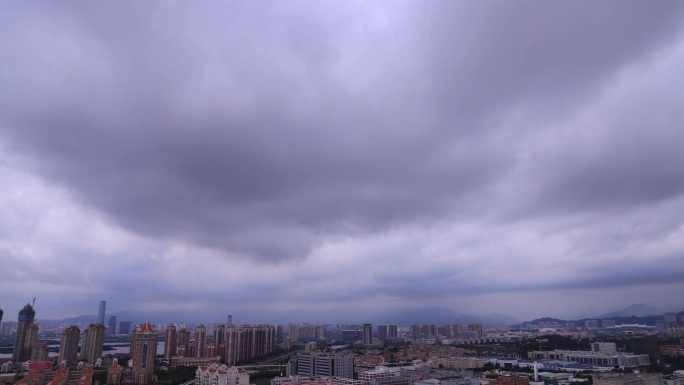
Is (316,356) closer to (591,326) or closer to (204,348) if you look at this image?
(204,348)

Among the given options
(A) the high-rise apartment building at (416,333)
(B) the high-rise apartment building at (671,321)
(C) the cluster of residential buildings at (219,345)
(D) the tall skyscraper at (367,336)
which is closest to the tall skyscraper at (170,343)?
(C) the cluster of residential buildings at (219,345)

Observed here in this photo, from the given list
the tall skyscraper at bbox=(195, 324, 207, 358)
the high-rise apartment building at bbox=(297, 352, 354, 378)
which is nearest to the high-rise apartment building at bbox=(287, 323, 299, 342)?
the tall skyscraper at bbox=(195, 324, 207, 358)

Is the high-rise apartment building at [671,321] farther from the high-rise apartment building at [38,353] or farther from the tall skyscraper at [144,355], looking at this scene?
the high-rise apartment building at [38,353]

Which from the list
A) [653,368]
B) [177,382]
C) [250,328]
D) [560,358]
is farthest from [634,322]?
[177,382]

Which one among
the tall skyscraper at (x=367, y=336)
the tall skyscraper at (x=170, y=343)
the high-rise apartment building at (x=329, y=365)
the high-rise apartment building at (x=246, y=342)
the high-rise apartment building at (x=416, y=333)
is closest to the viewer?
the high-rise apartment building at (x=329, y=365)

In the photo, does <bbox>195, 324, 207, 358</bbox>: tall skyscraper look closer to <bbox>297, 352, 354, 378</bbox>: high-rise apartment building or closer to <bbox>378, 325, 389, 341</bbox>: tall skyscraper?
<bbox>297, 352, 354, 378</bbox>: high-rise apartment building
